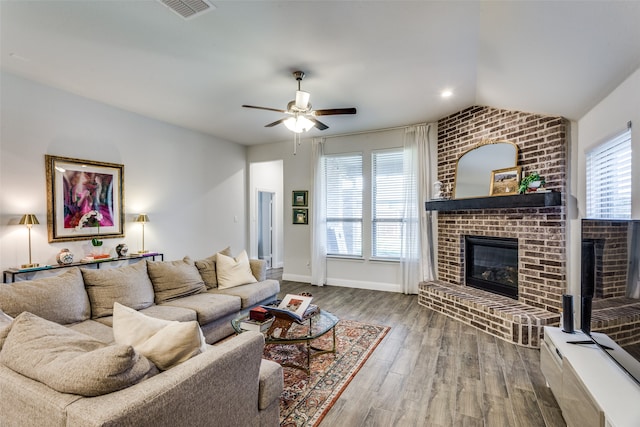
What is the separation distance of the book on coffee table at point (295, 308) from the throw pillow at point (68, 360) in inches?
48.7

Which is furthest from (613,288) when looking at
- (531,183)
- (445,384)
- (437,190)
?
(437,190)

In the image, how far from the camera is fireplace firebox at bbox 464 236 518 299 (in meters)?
3.75

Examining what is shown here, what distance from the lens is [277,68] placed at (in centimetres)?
300

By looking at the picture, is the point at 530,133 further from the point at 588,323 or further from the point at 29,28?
the point at 29,28

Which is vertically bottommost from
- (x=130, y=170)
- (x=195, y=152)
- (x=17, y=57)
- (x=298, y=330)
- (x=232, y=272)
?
(x=298, y=330)

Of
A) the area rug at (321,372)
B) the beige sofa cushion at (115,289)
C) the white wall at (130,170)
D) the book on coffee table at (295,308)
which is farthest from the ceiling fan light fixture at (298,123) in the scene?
the white wall at (130,170)

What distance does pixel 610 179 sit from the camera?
259cm

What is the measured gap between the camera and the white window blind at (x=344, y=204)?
5.46 metres

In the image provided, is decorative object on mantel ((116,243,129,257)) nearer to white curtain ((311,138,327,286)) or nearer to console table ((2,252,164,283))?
console table ((2,252,164,283))

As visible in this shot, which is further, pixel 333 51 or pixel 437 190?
pixel 437 190

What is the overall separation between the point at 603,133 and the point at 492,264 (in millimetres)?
1966

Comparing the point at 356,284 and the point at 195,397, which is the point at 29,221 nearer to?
A: the point at 195,397

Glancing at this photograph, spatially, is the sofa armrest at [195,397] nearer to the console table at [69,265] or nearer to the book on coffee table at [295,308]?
the book on coffee table at [295,308]

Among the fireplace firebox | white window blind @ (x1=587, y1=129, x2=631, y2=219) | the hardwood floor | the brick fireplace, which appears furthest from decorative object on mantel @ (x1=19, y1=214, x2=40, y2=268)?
white window blind @ (x1=587, y1=129, x2=631, y2=219)
